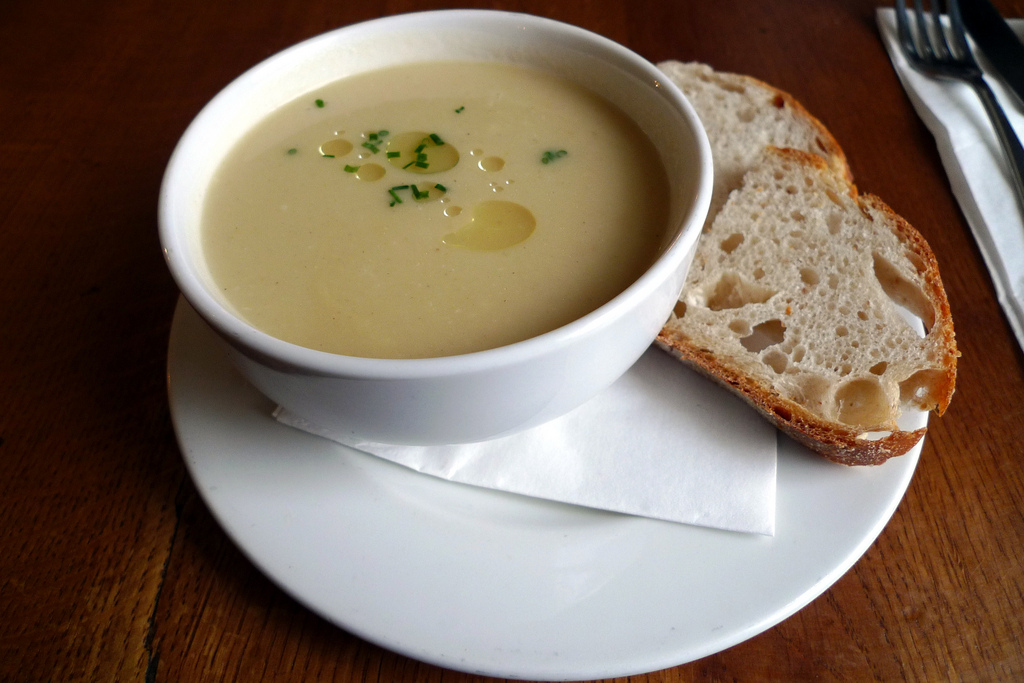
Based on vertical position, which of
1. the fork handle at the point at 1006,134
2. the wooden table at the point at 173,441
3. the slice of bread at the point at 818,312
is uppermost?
the fork handle at the point at 1006,134

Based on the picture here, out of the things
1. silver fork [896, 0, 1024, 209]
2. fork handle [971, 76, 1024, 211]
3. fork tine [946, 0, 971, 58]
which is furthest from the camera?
fork tine [946, 0, 971, 58]

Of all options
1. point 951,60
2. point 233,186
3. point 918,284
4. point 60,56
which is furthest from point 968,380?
point 60,56

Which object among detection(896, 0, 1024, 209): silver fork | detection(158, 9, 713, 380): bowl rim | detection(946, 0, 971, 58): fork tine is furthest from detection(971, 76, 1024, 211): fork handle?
detection(158, 9, 713, 380): bowl rim

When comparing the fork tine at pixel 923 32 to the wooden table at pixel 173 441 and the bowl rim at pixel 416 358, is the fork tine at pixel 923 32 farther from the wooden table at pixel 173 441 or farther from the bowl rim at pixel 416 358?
the bowl rim at pixel 416 358

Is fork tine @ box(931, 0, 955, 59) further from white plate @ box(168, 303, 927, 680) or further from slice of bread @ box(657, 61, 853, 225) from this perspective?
white plate @ box(168, 303, 927, 680)

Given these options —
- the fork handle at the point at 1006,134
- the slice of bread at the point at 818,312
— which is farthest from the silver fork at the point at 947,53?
the slice of bread at the point at 818,312
